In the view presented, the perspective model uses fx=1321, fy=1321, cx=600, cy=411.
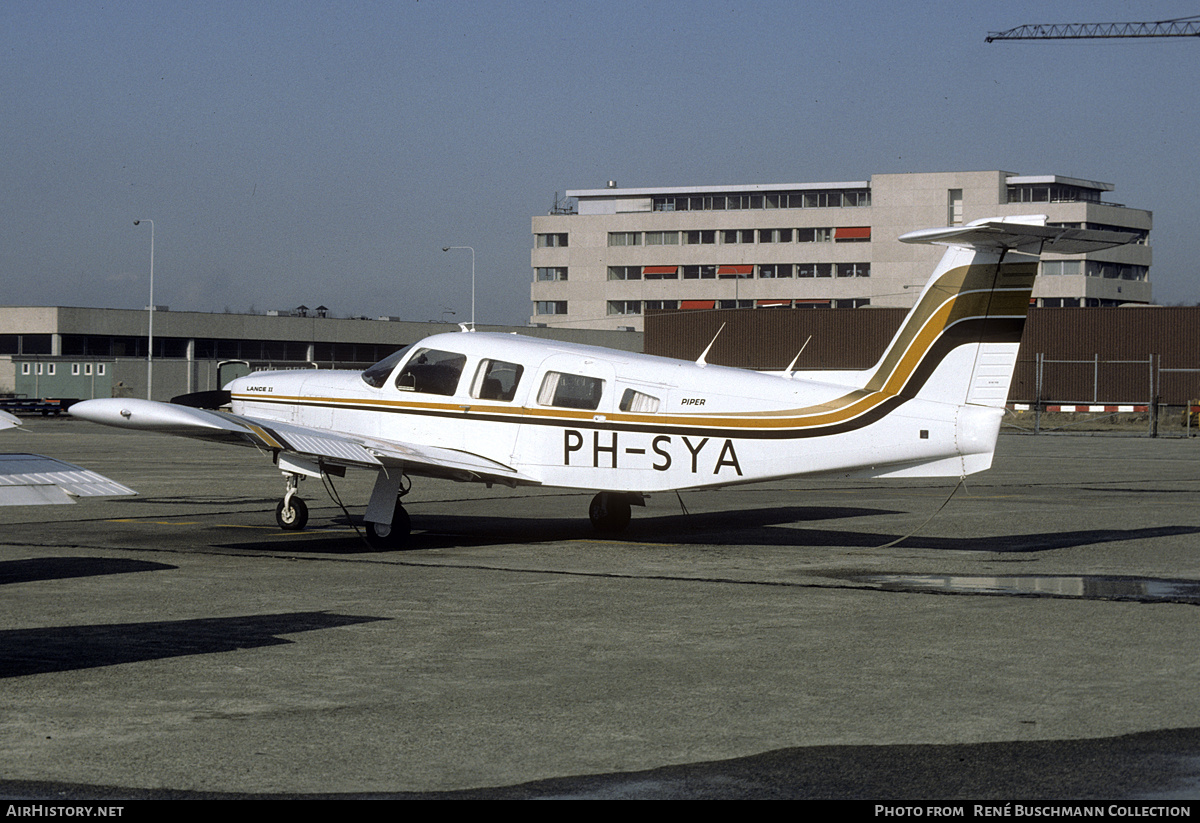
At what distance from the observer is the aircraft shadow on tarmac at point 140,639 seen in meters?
8.50

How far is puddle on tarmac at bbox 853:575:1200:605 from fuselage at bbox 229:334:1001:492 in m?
1.61

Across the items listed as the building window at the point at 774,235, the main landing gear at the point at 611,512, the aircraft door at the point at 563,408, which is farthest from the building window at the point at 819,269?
the aircraft door at the point at 563,408

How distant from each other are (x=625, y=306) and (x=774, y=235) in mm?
16239

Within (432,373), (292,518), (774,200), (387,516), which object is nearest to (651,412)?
(432,373)

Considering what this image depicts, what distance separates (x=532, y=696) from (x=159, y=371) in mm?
76111

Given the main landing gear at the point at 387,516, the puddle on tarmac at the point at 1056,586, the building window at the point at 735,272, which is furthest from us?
the building window at the point at 735,272

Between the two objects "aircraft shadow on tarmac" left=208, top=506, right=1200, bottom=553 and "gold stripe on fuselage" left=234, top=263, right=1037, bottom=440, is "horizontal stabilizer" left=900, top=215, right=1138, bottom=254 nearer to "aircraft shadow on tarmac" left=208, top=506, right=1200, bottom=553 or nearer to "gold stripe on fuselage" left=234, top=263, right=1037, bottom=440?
"gold stripe on fuselage" left=234, top=263, right=1037, bottom=440

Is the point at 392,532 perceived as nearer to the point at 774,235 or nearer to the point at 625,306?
the point at 774,235

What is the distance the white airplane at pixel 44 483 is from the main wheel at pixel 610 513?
374 inches

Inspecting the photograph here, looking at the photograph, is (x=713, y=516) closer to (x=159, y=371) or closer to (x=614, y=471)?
(x=614, y=471)

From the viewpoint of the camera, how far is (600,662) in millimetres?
8680

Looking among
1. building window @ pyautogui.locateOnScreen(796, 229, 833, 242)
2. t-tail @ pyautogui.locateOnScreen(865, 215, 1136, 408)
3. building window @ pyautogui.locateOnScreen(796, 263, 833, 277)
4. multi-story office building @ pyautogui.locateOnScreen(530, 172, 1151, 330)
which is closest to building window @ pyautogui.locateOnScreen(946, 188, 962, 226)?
multi-story office building @ pyautogui.locateOnScreen(530, 172, 1151, 330)

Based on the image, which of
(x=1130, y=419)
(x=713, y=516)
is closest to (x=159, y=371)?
(x=1130, y=419)

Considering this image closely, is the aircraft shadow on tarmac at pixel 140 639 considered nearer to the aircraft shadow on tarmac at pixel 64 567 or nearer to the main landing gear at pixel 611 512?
the aircraft shadow on tarmac at pixel 64 567
